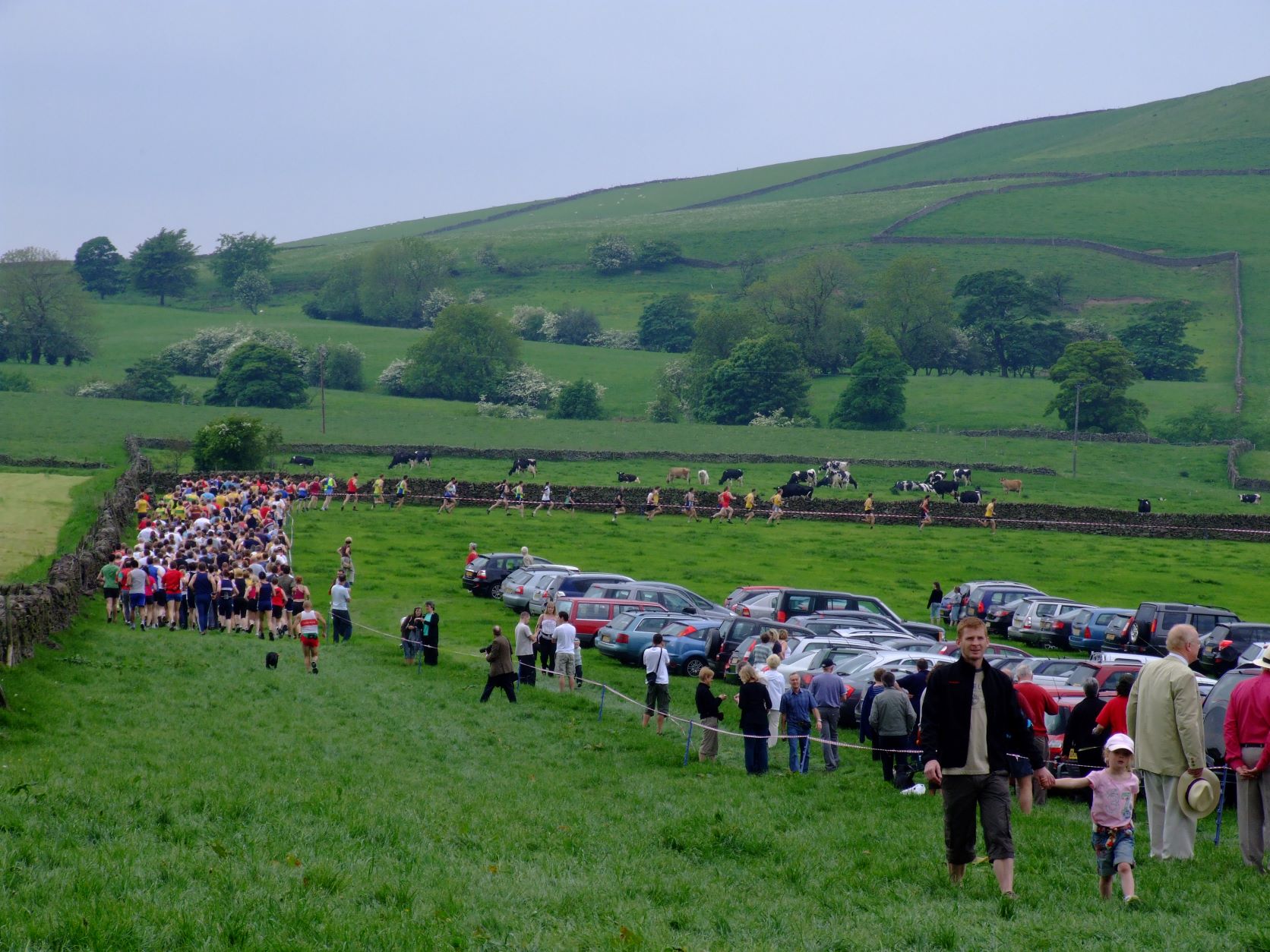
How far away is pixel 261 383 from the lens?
11594 cm

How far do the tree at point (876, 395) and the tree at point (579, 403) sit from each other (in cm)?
2070

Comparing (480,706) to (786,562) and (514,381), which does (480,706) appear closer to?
(786,562)

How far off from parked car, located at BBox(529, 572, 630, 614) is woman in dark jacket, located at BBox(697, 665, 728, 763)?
15229 mm

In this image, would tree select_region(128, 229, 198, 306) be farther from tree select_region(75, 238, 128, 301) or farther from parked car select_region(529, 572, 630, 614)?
parked car select_region(529, 572, 630, 614)

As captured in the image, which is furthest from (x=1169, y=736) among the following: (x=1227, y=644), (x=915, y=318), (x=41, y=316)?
(x=41, y=316)

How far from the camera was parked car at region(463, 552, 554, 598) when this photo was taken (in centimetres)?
4047

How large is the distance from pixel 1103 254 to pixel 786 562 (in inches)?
5506

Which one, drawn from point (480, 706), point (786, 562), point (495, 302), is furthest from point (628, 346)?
point (480, 706)

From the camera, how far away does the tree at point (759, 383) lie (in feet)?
402

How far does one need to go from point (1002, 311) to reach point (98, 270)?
12546 centimetres

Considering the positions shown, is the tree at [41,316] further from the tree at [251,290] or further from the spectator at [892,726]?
the spectator at [892,726]

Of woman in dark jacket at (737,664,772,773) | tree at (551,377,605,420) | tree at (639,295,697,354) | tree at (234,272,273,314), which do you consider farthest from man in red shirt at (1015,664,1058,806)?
tree at (234,272,273,314)

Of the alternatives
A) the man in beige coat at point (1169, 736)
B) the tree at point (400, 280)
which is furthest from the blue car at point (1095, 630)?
the tree at point (400, 280)

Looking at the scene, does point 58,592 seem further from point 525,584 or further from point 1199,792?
point 1199,792
